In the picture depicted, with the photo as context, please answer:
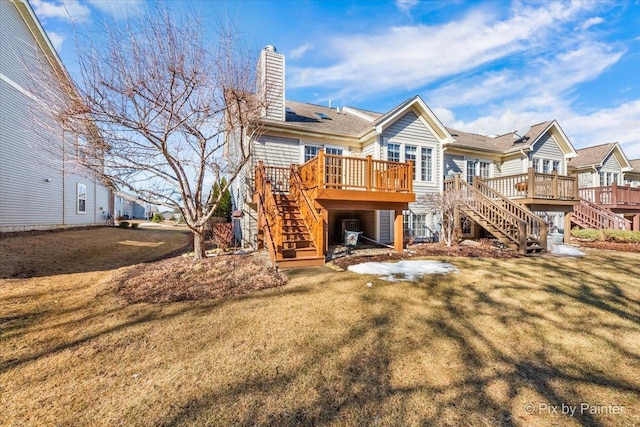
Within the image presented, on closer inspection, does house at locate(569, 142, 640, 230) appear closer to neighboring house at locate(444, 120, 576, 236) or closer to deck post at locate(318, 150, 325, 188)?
neighboring house at locate(444, 120, 576, 236)

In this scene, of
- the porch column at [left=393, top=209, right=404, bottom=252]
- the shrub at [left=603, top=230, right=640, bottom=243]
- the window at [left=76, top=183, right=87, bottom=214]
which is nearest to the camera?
the porch column at [left=393, top=209, right=404, bottom=252]

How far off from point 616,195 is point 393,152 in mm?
13536

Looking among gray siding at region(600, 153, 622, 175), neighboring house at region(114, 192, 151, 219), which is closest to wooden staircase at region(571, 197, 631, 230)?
gray siding at region(600, 153, 622, 175)

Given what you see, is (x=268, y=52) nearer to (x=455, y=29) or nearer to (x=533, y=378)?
(x=455, y=29)

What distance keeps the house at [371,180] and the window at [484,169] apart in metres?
0.06

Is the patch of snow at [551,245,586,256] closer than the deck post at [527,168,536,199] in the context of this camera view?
Yes

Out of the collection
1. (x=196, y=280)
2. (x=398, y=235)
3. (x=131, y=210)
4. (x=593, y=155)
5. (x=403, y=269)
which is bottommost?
(x=196, y=280)

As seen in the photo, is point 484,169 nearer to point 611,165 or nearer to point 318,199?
point 318,199

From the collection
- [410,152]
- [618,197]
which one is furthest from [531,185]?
[618,197]

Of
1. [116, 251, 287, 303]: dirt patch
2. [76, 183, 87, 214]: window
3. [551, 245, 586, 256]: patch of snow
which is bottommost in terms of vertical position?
[116, 251, 287, 303]: dirt patch

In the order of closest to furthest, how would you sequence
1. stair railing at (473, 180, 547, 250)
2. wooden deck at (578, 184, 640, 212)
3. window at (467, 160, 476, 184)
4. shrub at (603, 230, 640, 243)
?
stair railing at (473, 180, 547, 250)
shrub at (603, 230, 640, 243)
window at (467, 160, 476, 184)
wooden deck at (578, 184, 640, 212)

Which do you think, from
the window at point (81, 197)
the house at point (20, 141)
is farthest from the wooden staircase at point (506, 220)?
the window at point (81, 197)

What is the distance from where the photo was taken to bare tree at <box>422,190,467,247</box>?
36.6 ft

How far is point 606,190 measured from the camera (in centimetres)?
1561
